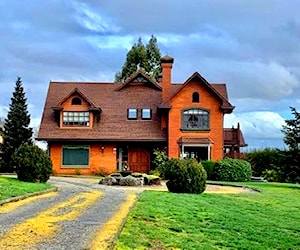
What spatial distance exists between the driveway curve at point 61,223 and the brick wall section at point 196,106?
76.9 feet

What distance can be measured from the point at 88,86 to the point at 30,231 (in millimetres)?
36331

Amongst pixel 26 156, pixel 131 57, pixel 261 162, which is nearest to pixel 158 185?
pixel 26 156

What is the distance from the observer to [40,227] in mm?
10867

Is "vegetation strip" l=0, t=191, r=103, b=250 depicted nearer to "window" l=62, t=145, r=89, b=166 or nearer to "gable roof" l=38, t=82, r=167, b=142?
"gable roof" l=38, t=82, r=167, b=142

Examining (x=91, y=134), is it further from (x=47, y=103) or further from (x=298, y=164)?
(x=298, y=164)

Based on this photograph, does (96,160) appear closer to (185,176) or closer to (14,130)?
(14,130)

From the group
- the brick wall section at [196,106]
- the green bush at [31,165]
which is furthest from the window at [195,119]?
the green bush at [31,165]

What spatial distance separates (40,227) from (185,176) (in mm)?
11597

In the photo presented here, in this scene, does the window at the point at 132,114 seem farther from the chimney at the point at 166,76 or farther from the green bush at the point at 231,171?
the green bush at the point at 231,171

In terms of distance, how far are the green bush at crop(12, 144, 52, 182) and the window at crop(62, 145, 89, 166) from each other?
16.5m

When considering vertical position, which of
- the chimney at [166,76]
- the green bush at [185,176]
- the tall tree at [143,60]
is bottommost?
the green bush at [185,176]

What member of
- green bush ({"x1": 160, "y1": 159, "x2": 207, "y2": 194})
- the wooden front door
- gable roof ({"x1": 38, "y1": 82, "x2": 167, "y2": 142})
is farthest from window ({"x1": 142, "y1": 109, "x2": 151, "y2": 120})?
green bush ({"x1": 160, "y1": 159, "x2": 207, "y2": 194})

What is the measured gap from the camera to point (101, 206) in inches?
609

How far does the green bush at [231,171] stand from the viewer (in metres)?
35.9
